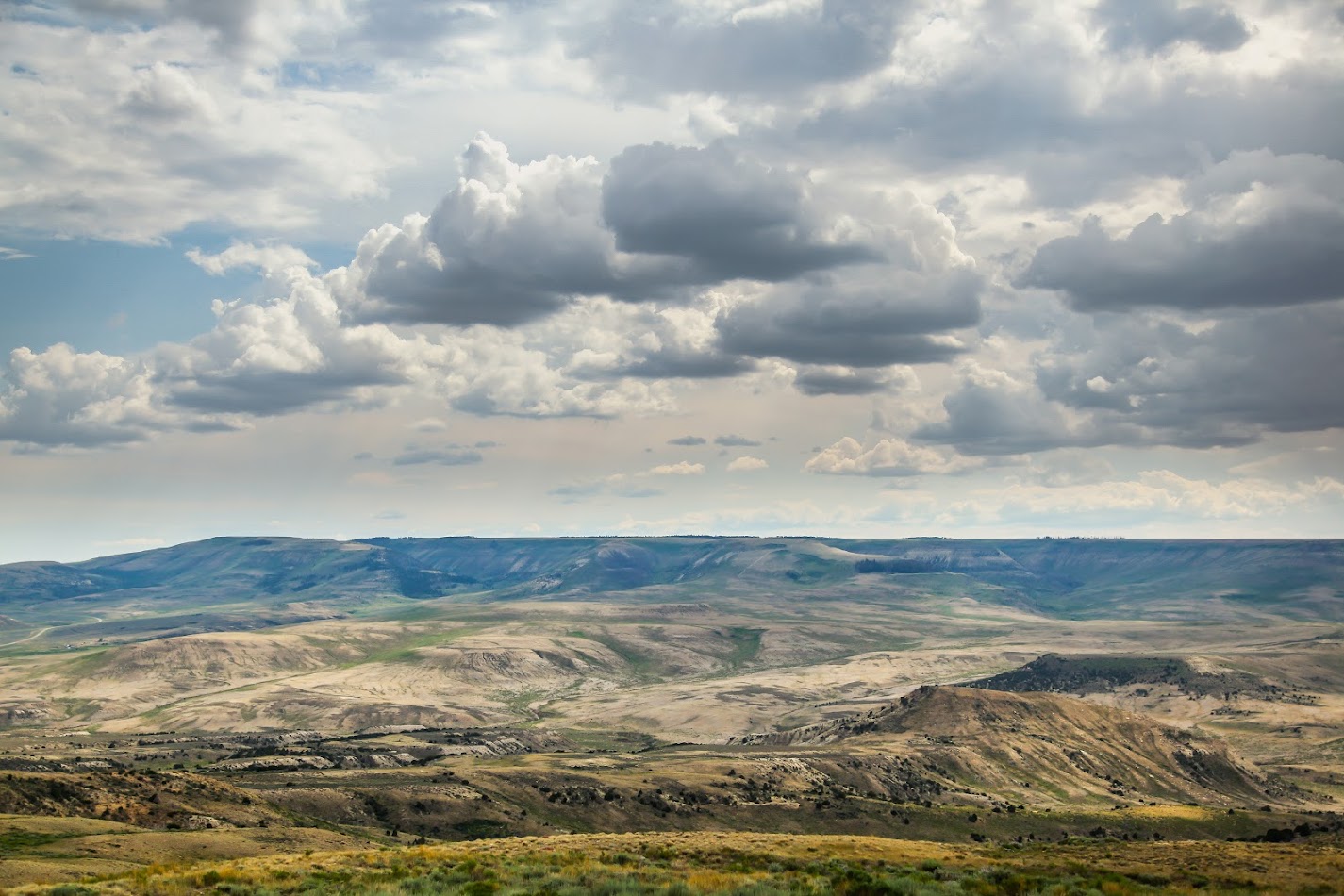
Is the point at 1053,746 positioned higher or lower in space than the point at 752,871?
lower

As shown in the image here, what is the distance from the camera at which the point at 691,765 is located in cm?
14200

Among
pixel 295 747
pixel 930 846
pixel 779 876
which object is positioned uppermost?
pixel 779 876

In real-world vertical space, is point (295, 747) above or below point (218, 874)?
below

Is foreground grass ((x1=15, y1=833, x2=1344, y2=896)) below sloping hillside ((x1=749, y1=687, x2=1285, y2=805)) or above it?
above

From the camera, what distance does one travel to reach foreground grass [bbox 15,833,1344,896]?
125 ft

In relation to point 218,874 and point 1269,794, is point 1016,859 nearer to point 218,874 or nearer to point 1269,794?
point 218,874

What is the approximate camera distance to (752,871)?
43.5 m

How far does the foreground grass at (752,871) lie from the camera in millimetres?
38000

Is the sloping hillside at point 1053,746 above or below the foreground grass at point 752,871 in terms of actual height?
below

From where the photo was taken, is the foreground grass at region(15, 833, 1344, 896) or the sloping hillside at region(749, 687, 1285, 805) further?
the sloping hillside at region(749, 687, 1285, 805)

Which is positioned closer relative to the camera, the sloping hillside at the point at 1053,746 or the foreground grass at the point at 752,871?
the foreground grass at the point at 752,871

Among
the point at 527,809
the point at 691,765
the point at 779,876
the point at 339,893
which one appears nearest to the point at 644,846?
the point at 779,876

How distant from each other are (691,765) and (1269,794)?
90.1m

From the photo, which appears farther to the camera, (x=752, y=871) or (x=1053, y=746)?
(x=1053, y=746)
